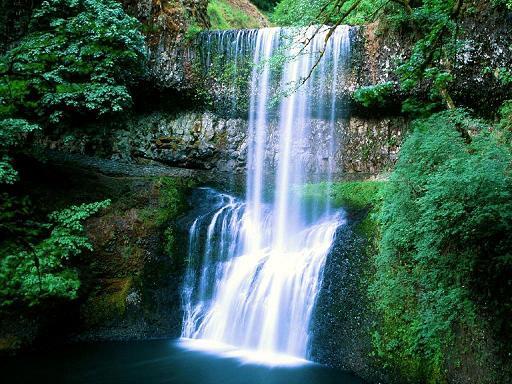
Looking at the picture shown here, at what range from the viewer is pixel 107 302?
315 inches

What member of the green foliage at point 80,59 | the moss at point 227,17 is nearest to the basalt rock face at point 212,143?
the green foliage at point 80,59

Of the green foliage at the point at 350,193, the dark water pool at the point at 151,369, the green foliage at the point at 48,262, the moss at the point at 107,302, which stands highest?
the green foliage at the point at 350,193

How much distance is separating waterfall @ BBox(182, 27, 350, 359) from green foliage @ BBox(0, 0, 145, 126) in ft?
9.63

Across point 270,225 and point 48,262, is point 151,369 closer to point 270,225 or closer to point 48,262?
point 48,262

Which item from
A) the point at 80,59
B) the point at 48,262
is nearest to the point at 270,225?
the point at 48,262

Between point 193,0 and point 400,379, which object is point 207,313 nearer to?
point 400,379

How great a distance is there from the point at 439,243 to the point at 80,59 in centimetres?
771

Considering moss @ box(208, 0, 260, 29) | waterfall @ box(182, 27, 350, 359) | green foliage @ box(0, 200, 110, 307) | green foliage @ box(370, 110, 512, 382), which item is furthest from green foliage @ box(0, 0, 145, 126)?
moss @ box(208, 0, 260, 29)

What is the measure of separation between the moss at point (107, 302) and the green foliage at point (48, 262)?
26.5 inches

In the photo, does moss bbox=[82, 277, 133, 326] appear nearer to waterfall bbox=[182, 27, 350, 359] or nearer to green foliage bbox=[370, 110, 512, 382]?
waterfall bbox=[182, 27, 350, 359]

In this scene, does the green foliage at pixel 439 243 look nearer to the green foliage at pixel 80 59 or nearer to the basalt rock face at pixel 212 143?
the basalt rock face at pixel 212 143

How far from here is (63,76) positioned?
9.11 m

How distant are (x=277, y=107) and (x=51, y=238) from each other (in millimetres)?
6680

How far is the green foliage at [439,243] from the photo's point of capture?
436cm
